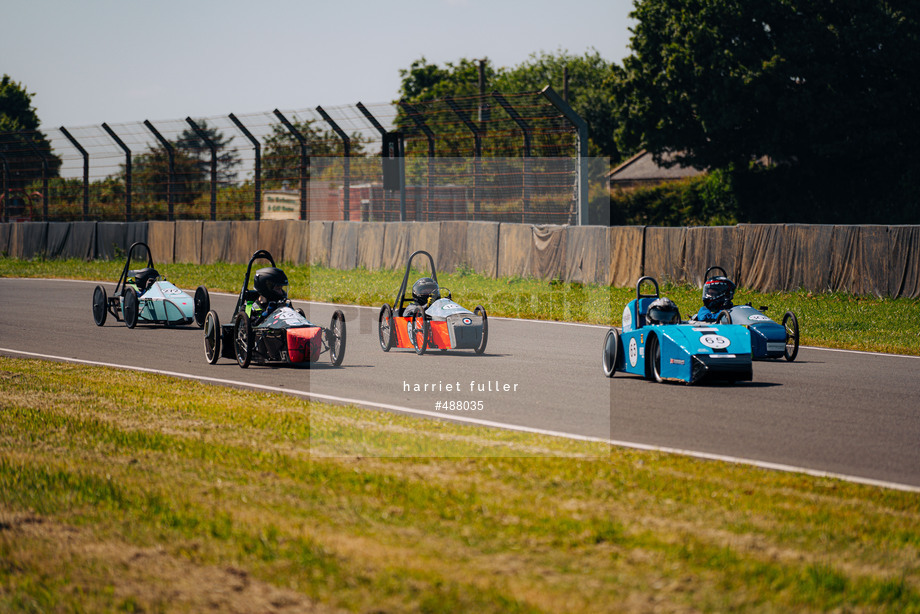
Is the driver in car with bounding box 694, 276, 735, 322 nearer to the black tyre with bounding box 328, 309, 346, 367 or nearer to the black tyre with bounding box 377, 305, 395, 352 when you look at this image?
the black tyre with bounding box 377, 305, 395, 352

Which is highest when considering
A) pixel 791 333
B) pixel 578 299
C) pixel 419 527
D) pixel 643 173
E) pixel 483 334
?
pixel 643 173

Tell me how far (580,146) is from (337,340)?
16145 mm

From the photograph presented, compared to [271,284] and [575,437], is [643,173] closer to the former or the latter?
[271,284]

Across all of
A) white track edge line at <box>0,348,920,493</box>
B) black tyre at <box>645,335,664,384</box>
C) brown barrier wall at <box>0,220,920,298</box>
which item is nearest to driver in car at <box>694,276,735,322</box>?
black tyre at <box>645,335,664,384</box>

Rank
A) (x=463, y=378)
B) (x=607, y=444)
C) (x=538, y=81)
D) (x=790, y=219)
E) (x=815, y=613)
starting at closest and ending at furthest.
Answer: (x=815, y=613) → (x=607, y=444) → (x=463, y=378) → (x=790, y=219) → (x=538, y=81)

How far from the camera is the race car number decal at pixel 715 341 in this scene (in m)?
10.7

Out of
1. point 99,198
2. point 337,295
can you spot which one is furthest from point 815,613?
point 99,198

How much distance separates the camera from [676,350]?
10781mm

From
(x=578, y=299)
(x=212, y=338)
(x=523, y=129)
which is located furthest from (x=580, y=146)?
(x=212, y=338)

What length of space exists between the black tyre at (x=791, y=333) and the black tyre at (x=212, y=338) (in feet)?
23.2

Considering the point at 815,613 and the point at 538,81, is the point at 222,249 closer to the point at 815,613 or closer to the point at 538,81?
the point at 815,613

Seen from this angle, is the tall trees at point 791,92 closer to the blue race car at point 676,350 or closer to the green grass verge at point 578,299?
the green grass verge at point 578,299

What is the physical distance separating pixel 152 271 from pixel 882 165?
29814mm

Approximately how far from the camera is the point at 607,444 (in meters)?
7.65
